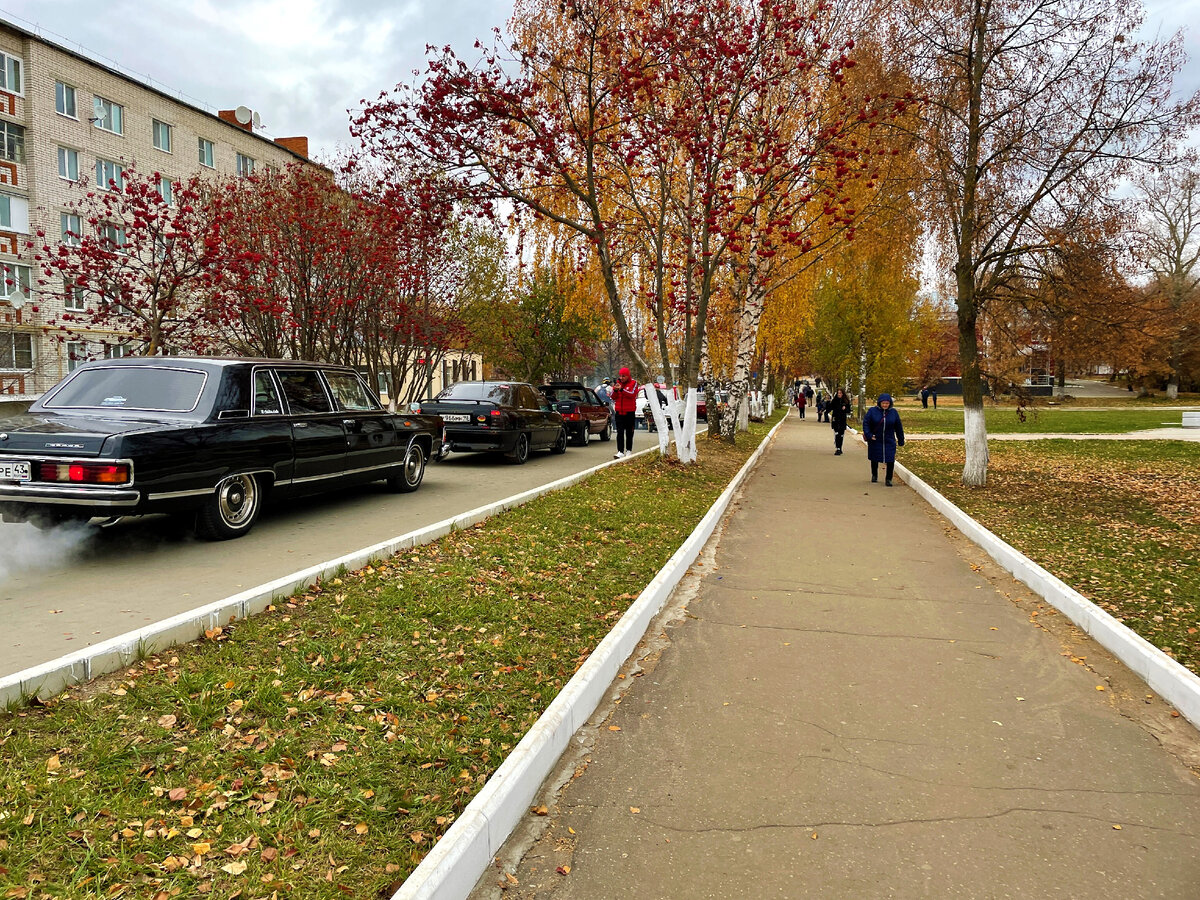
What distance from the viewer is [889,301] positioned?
3512cm

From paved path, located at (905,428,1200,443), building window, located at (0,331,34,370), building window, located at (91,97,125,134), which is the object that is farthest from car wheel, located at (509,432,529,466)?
building window, located at (91,97,125,134)

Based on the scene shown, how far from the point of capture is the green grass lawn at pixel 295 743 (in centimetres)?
270

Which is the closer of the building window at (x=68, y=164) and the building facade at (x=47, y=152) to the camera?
the building facade at (x=47, y=152)

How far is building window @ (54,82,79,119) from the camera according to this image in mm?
32125

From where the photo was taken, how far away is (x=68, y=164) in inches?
1289

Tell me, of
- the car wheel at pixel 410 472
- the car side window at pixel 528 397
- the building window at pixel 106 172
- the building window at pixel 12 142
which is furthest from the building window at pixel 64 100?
the car wheel at pixel 410 472

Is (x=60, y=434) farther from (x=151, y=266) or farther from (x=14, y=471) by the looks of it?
(x=151, y=266)

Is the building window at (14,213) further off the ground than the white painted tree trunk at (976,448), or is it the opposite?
the building window at (14,213)

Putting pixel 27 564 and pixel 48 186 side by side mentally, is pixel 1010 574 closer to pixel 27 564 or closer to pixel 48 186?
pixel 27 564

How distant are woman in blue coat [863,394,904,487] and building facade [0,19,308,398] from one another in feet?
79.7

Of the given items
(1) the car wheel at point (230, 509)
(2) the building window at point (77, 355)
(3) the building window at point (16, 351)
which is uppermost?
(3) the building window at point (16, 351)

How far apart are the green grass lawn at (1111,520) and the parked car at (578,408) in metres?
8.37

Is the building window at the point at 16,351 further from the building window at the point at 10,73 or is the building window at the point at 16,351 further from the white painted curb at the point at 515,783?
the white painted curb at the point at 515,783

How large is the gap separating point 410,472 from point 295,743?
794 centimetres
